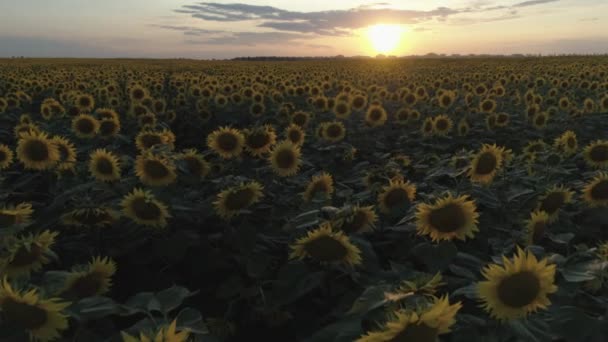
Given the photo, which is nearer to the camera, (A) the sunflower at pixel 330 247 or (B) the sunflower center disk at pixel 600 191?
(A) the sunflower at pixel 330 247

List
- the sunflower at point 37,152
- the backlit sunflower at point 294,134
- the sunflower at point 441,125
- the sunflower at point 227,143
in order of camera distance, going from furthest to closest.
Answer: the sunflower at point 441,125 → the backlit sunflower at point 294,134 → the sunflower at point 227,143 → the sunflower at point 37,152

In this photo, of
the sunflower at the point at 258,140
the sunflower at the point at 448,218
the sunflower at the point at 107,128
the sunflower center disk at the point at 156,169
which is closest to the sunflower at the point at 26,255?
the sunflower center disk at the point at 156,169

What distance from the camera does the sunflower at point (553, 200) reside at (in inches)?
135

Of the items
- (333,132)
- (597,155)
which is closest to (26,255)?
(597,155)

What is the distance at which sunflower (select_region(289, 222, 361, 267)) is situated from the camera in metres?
2.53

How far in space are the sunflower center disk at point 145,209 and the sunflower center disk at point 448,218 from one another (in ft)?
5.68

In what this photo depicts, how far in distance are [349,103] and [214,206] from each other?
6093 mm

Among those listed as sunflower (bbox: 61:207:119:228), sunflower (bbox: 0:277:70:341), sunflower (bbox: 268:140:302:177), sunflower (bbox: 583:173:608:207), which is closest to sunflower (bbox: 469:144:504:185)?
sunflower (bbox: 583:173:608:207)

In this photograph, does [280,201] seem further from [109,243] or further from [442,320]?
[442,320]

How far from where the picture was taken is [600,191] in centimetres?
371

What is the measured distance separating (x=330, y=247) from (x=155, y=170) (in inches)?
74.3

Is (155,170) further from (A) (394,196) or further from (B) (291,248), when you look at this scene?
(A) (394,196)

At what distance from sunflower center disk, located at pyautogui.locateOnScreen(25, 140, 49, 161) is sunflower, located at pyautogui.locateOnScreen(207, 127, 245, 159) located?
141 centimetres

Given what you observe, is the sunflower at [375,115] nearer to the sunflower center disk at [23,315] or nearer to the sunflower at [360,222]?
the sunflower at [360,222]
